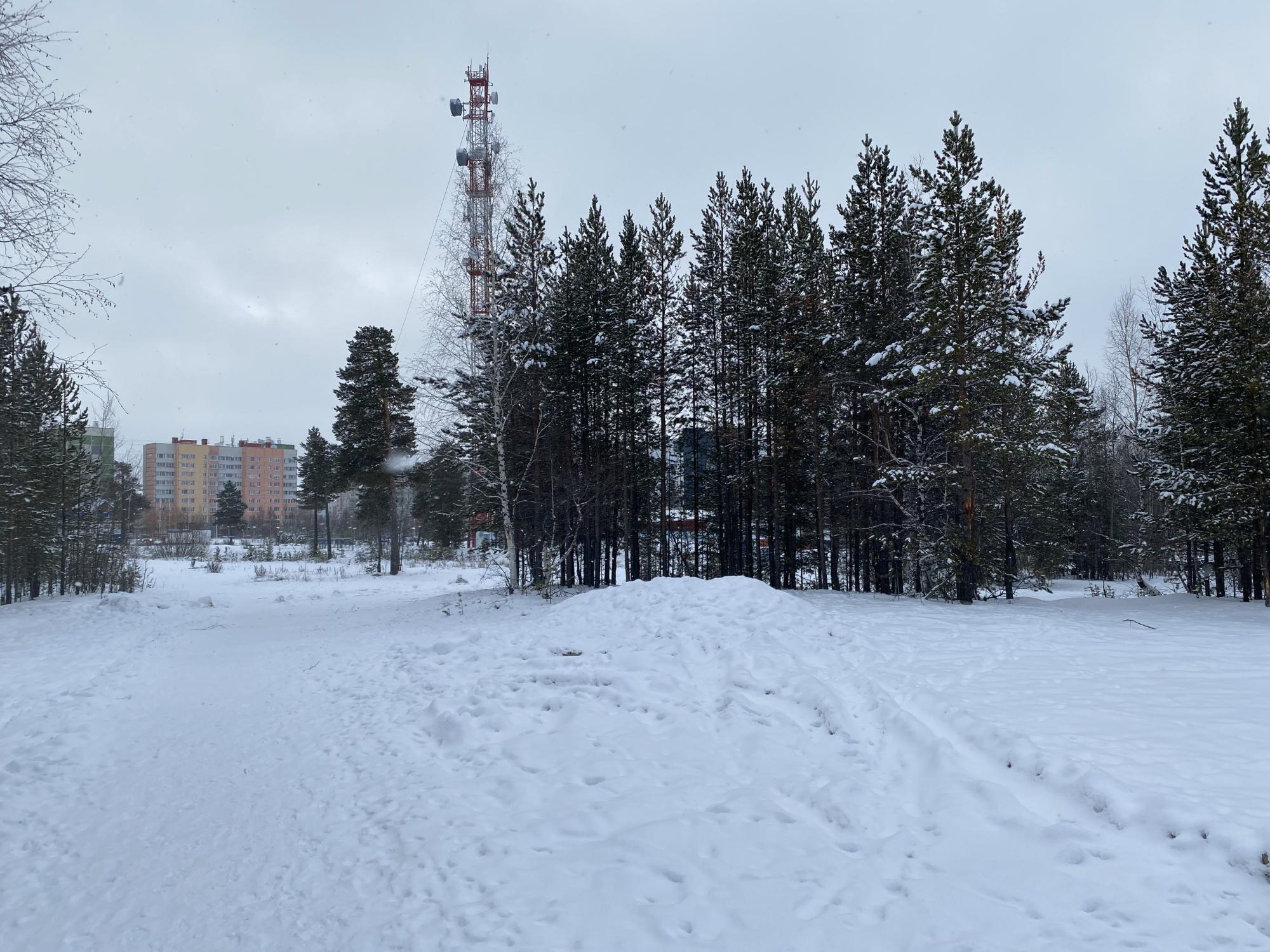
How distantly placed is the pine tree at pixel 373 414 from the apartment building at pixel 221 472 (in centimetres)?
9664

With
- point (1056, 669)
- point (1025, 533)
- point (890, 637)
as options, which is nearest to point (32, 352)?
point (890, 637)

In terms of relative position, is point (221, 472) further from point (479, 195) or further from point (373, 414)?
point (479, 195)

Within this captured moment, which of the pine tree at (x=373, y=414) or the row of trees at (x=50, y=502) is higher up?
the pine tree at (x=373, y=414)

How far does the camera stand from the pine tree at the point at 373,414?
99.7ft

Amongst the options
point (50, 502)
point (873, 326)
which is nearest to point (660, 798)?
point (873, 326)

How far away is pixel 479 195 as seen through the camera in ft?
60.8

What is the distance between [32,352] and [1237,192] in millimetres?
29859

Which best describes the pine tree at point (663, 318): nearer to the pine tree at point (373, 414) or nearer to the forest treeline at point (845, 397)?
the forest treeline at point (845, 397)

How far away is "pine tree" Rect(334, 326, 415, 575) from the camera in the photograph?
30.4 metres

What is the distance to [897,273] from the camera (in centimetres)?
1769

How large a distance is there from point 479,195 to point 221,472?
5150 inches

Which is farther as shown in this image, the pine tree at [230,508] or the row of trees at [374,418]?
the pine tree at [230,508]

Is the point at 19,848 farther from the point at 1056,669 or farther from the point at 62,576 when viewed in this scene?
the point at 62,576

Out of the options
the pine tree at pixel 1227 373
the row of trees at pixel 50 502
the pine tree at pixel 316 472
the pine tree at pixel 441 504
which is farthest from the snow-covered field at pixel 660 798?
the pine tree at pixel 316 472
